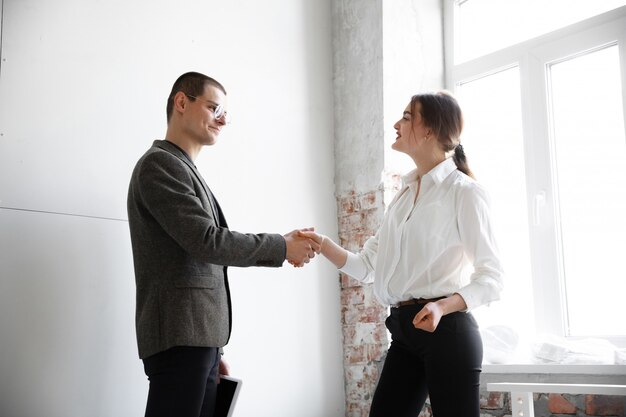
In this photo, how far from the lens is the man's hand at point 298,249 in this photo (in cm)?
215

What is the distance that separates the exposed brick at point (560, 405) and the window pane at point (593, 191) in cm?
44

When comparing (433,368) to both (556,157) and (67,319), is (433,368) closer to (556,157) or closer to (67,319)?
(67,319)

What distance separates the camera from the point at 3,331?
2.08m

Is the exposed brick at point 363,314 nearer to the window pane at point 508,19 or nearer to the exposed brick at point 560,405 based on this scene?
the exposed brick at point 560,405

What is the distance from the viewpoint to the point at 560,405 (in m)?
2.62

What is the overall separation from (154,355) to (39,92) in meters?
1.09

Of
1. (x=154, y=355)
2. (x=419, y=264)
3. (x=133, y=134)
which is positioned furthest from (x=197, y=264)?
(x=133, y=134)

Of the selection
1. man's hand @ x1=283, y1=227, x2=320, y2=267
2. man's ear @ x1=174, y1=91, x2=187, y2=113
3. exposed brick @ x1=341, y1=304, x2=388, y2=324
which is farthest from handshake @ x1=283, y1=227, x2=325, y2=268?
exposed brick @ x1=341, y1=304, x2=388, y2=324

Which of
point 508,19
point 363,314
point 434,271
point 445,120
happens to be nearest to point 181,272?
point 434,271

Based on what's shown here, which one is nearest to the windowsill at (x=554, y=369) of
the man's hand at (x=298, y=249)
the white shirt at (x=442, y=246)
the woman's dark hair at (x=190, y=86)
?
the white shirt at (x=442, y=246)

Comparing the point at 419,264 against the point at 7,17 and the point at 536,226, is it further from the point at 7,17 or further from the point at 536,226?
the point at 7,17

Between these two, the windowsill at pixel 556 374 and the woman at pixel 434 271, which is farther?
the windowsill at pixel 556 374

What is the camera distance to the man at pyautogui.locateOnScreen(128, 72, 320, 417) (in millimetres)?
1790

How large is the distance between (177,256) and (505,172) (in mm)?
2066
